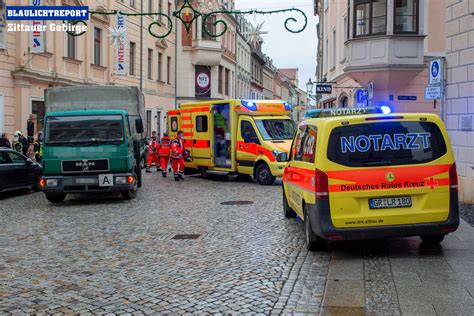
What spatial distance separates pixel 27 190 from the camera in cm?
1773

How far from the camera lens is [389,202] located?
7434mm

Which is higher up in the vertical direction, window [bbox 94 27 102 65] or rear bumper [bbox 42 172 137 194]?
window [bbox 94 27 102 65]

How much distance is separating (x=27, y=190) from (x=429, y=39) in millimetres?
14533

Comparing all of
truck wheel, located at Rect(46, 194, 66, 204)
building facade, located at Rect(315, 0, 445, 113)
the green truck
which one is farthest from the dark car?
building facade, located at Rect(315, 0, 445, 113)

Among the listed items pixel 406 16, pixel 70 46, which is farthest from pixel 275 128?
pixel 70 46

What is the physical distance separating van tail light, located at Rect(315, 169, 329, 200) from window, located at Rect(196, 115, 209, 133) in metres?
13.1

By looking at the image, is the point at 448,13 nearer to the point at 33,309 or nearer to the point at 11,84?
the point at 33,309

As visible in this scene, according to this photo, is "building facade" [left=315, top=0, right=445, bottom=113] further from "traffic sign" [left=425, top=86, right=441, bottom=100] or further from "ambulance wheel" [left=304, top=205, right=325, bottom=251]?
"ambulance wheel" [left=304, top=205, right=325, bottom=251]

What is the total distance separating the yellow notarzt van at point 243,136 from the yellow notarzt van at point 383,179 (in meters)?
10.4

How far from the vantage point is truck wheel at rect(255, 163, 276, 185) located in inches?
723

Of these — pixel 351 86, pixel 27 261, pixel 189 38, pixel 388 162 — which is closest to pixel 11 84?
pixel 351 86

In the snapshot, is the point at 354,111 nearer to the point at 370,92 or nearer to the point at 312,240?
the point at 312,240

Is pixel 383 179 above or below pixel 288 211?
above

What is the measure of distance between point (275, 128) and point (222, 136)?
193 cm
